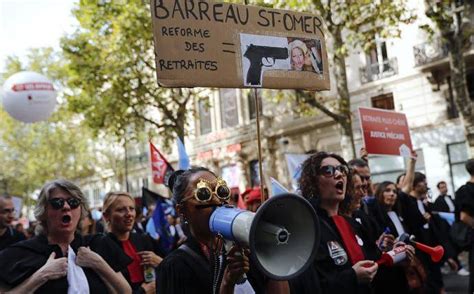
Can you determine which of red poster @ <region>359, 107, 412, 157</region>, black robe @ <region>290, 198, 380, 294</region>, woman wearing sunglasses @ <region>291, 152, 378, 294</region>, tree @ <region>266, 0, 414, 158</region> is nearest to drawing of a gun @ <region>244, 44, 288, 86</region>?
woman wearing sunglasses @ <region>291, 152, 378, 294</region>

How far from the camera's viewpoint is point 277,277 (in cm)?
189

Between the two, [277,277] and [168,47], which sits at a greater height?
[168,47]

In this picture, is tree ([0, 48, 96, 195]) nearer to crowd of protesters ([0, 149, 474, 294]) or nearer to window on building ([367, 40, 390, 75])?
window on building ([367, 40, 390, 75])

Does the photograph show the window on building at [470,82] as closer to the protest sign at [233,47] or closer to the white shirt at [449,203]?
the white shirt at [449,203]

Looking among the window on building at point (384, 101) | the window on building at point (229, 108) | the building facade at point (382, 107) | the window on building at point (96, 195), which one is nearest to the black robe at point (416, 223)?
the building facade at point (382, 107)

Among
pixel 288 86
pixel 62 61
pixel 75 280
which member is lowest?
pixel 75 280

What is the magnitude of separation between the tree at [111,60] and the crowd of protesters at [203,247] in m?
12.5

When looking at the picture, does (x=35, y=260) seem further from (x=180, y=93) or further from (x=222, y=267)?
(x=180, y=93)

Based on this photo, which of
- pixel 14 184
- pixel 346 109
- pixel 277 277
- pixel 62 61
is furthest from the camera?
pixel 14 184

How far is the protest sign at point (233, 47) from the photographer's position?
11.1 feet

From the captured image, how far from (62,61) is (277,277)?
27.9 meters

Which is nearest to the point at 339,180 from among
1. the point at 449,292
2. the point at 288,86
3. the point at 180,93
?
the point at 288,86

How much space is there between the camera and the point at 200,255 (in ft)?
7.89

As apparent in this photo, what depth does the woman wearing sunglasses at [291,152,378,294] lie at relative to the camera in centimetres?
321
